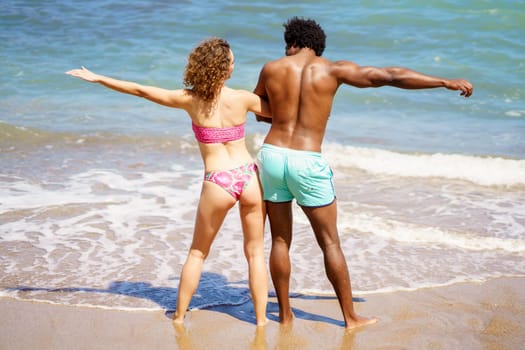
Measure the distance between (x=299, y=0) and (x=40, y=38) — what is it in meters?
6.90

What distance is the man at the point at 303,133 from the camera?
431 cm

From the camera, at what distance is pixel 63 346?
174 inches

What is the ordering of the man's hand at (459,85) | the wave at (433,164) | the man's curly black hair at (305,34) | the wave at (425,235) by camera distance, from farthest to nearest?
1. the wave at (433,164)
2. the wave at (425,235)
3. the man's curly black hair at (305,34)
4. the man's hand at (459,85)

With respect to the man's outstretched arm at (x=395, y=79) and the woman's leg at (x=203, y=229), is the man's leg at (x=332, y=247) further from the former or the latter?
the man's outstretched arm at (x=395, y=79)

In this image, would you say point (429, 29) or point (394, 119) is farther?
point (429, 29)

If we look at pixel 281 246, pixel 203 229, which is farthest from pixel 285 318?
pixel 203 229

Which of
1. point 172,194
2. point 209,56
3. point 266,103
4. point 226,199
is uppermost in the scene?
point 209,56

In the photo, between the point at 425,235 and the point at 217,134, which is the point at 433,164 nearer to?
the point at 425,235

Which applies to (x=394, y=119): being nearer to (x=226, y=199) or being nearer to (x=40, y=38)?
(x=226, y=199)

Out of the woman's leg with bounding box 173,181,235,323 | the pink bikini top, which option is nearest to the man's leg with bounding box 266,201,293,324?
the woman's leg with bounding box 173,181,235,323

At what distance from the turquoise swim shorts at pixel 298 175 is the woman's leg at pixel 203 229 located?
0.31 metres

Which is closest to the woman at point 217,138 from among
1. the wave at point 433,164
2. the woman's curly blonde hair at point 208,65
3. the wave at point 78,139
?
the woman's curly blonde hair at point 208,65

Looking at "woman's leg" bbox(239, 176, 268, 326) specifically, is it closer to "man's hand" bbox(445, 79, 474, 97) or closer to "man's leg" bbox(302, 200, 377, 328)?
"man's leg" bbox(302, 200, 377, 328)

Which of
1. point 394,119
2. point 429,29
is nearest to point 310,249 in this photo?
point 394,119
